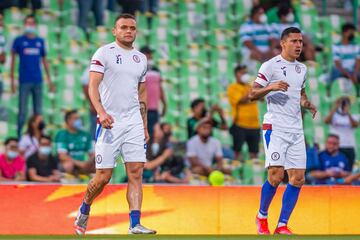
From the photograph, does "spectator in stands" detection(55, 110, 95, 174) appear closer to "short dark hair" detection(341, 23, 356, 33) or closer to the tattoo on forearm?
"short dark hair" detection(341, 23, 356, 33)

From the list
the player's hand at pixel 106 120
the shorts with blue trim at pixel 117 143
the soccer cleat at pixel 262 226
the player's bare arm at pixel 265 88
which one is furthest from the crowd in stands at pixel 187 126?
the player's hand at pixel 106 120

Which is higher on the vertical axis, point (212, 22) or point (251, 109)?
point (212, 22)

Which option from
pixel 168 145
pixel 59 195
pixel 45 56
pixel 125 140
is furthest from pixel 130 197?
pixel 45 56

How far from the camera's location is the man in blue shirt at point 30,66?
54.2 ft

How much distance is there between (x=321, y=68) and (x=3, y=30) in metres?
5.04

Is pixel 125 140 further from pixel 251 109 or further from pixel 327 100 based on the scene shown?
pixel 327 100

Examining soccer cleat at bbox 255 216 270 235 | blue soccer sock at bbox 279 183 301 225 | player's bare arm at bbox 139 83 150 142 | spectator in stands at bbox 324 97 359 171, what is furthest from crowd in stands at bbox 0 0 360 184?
player's bare arm at bbox 139 83 150 142

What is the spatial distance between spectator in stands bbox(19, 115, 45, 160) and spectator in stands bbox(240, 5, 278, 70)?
3.59 m

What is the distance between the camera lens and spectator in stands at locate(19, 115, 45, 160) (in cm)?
1569

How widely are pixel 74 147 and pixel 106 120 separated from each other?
6218 mm

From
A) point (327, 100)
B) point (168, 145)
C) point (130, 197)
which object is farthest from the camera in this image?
point (327, 100)

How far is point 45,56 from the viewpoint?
1673cm

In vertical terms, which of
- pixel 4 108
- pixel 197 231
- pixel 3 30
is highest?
pixel 3 30

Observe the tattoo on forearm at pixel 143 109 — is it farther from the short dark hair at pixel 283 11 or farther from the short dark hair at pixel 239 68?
the short dark hair at pixel 283 11
